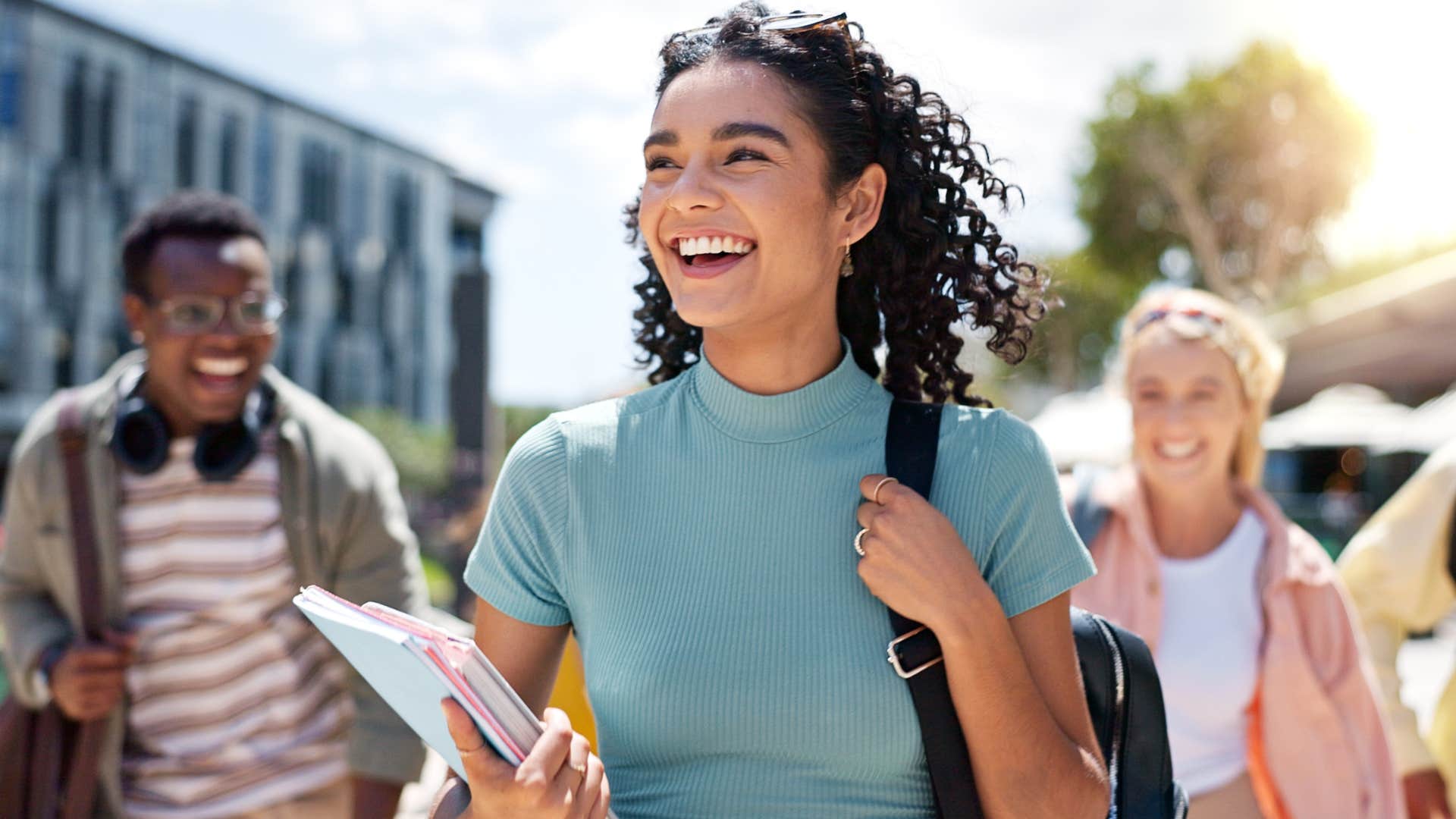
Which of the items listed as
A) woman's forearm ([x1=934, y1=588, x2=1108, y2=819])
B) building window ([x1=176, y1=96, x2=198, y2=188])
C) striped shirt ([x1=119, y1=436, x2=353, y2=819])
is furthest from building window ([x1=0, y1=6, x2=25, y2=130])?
woman's forearm ([x1=934, y1=588, x2=1108, y2=819])

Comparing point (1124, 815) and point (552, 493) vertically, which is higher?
point (552, 493)

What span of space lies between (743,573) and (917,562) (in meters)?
Answer: 0.26

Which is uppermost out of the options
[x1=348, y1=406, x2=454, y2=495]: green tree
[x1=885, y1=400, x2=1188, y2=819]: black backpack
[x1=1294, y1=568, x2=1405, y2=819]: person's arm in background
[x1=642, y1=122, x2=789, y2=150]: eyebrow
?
[x1=642, y1=122, x2=789, y2=150]: eyebrow

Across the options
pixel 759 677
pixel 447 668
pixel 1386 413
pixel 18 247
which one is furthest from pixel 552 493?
pixel 18 247

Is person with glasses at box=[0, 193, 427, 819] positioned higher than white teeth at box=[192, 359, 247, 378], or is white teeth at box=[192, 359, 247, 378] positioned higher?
white teeth at box=[192, 359, 247, 378]

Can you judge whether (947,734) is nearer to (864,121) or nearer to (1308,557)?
(864,121)

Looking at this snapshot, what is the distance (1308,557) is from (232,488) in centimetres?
281

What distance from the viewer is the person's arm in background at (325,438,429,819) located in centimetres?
315

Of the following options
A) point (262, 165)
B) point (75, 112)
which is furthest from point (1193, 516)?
point (262, 165)

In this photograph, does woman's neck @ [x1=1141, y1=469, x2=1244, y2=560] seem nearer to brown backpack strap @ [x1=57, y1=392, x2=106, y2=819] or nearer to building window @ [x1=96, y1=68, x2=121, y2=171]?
brown backpack strap @ [x1=57, y1=392, x2=106, y2=819]

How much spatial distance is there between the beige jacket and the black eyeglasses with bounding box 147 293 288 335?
21cm

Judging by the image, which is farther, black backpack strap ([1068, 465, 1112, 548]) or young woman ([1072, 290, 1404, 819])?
black backpack strap ([1068, 465, 1112, 548])

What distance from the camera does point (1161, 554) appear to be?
11.2ft

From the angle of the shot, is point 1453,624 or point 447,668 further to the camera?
point 1453,624
